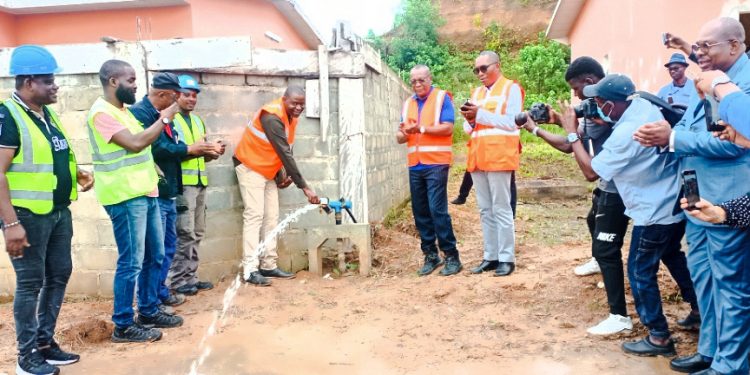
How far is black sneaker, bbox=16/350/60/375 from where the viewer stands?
3477 millimetres

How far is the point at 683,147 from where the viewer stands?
296cm

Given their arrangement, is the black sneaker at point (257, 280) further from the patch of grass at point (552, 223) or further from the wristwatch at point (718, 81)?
the wristwatch at point (718, 81)

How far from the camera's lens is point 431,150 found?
17.4 feet

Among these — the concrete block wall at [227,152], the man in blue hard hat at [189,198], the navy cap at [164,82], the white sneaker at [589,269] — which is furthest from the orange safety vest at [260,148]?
the white sneaker at [589,269]

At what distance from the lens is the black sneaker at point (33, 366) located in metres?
3.48

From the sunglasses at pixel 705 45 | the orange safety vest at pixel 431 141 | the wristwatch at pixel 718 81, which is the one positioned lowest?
the orange safety vest at pixel 431 141

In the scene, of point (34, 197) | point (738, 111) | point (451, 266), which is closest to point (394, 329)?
point (451, 266)

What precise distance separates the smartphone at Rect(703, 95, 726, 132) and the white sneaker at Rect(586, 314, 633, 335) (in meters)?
1.61

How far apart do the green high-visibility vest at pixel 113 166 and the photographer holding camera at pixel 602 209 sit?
9.24ft

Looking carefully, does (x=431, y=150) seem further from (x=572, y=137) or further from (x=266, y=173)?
(x=572, y=137)

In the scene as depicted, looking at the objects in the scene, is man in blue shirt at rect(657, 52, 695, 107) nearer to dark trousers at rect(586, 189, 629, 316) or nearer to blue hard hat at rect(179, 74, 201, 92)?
dark trousers at rect(586, 189, 629, 316)

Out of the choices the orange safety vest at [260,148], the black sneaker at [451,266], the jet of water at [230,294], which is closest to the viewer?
the jet of water at [230,294]

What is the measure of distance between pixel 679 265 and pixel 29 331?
13.6 ft

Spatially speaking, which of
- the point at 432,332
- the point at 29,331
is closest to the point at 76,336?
the point at 29,331
